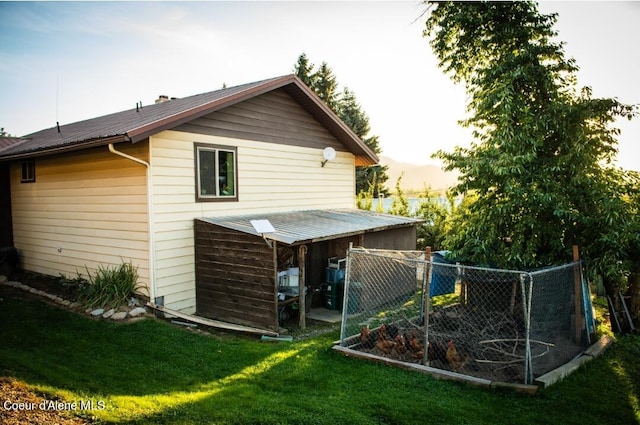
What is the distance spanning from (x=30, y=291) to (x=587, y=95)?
1270 cm

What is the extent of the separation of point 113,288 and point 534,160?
8713 millimetres

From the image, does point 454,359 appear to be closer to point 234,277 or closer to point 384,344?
point 384,344

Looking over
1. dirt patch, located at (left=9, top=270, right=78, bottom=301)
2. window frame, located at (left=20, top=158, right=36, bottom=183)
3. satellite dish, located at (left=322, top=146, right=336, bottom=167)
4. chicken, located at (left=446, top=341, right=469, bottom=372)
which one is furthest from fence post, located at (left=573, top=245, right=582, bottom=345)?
window frame, located at (left=20, top=158, right=36, bottom=183)

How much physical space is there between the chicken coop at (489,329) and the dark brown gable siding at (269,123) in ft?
14.4

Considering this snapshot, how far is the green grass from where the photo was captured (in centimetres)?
441

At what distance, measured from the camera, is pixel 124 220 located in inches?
346

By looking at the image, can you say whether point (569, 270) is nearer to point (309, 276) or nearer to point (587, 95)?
point (587, 95)

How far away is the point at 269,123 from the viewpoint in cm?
1083

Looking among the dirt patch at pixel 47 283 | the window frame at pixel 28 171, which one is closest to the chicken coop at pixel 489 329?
the dirt patch at pixel 47 283

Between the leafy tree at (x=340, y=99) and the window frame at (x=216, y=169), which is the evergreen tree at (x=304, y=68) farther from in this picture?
the window frame at (x=216, y=169)

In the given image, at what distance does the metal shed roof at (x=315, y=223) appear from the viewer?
809 cm

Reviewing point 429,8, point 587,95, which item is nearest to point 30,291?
point 429,8

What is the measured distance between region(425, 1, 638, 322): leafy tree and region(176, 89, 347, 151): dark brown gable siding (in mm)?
4688

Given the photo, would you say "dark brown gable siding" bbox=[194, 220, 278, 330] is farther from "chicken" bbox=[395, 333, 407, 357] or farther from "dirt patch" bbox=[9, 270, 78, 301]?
"dirt patch" bbox=[9, 270, 78, 301]
